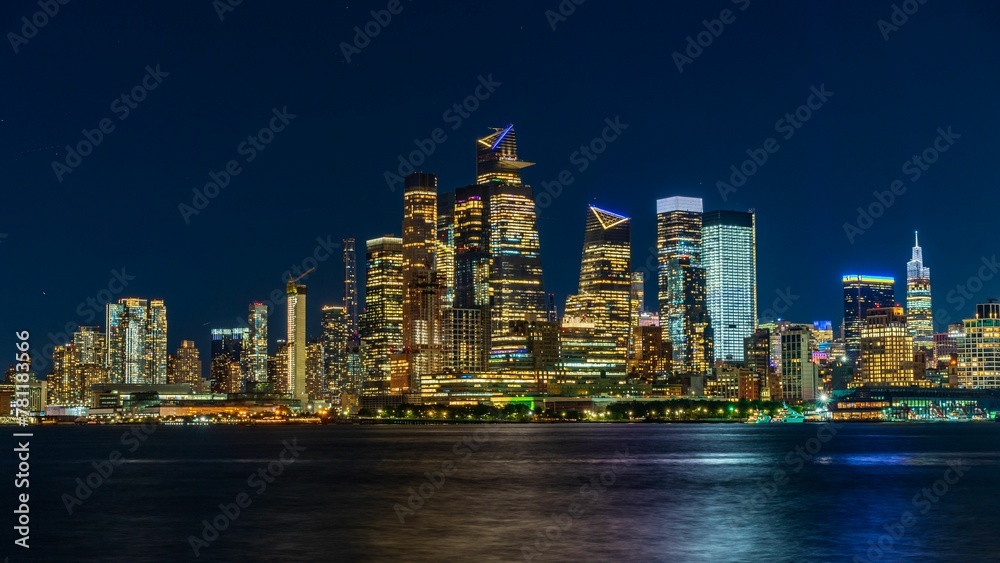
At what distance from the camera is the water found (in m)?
56.9

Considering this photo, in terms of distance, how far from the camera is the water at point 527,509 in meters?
56.9

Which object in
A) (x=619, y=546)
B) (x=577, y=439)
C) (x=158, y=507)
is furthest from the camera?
(x=577, y=439)

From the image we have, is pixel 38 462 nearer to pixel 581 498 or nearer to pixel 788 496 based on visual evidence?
pixel 581 498

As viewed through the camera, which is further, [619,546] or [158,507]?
[158,507]

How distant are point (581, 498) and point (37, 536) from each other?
34040 millimetres

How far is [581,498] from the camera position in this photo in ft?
266

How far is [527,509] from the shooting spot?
73.9 m

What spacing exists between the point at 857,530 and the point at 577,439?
121m

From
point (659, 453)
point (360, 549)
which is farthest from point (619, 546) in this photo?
point (659, 453)

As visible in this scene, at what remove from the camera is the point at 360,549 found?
185 ft

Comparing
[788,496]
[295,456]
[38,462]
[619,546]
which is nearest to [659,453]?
[295,456]

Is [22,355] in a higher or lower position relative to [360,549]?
higher

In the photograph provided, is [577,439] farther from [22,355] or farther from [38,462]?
[22,355]

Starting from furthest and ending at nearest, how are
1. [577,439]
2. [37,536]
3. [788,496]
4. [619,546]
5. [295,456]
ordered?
[577,439] → [295,456] → [788,496] → [37,536] → [619,546]
